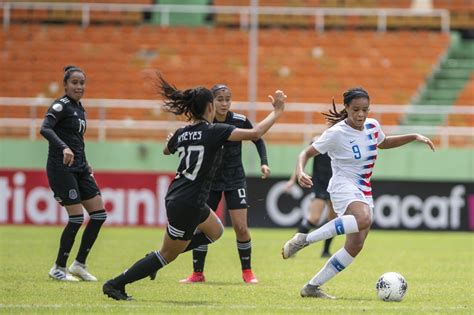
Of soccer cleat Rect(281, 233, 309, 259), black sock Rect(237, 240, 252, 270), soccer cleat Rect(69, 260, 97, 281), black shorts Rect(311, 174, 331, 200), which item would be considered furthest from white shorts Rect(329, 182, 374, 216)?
black shorts Rect(311, 174, 331, 200)

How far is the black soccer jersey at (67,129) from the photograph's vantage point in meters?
12.2

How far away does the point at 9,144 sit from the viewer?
87.0ft

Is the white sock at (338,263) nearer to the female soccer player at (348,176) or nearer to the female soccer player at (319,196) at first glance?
the female soccer player at (348,176)

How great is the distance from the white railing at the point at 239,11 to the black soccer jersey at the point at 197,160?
21876mm

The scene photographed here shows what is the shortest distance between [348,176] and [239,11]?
21686 millimetres

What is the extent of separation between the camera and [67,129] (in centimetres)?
1245

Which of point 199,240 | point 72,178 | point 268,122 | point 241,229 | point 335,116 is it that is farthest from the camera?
point 241,229

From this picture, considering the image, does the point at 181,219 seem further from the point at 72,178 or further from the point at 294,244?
the point at 72,178

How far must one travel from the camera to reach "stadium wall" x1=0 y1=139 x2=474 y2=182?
26.4 m

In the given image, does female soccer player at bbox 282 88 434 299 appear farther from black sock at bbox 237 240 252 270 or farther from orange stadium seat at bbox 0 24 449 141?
orange stadium seat at bbox 0 24 449 141

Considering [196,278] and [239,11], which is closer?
[196,278]

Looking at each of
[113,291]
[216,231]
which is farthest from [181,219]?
[216,231]

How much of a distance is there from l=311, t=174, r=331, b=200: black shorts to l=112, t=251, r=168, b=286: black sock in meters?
7.65

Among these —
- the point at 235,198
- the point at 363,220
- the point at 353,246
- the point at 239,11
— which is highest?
the point at 239,11
